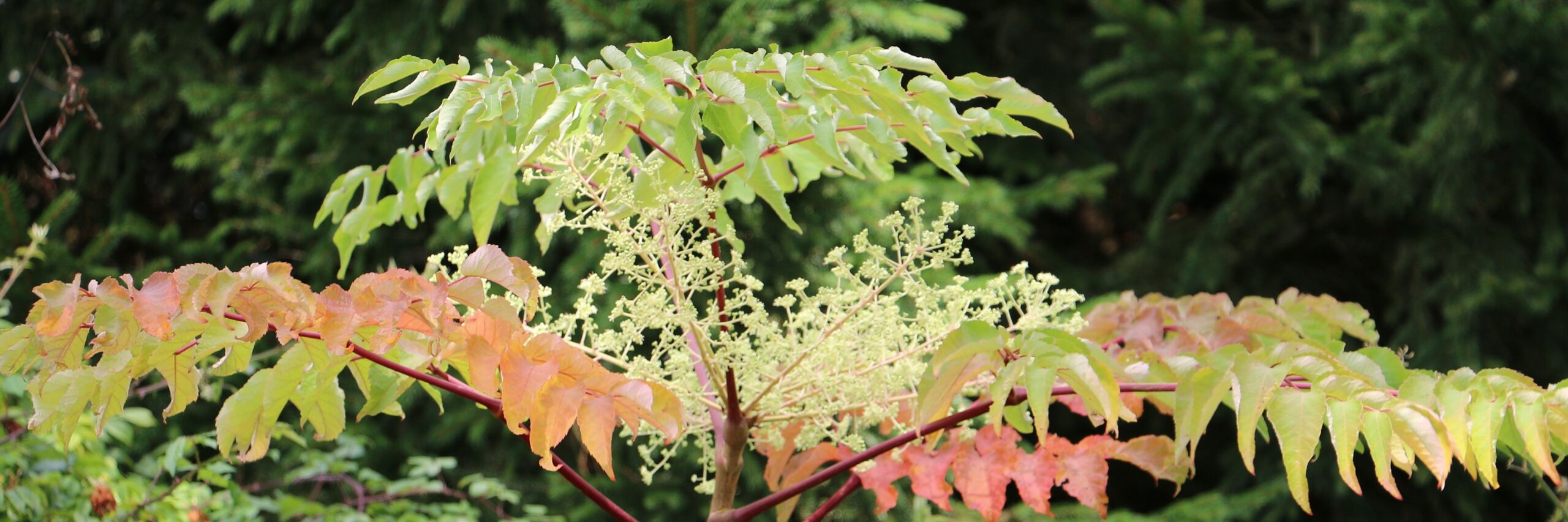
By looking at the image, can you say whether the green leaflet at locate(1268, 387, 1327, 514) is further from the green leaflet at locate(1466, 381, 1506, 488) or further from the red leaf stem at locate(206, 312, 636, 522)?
the red leaf stem at locate(206, 312, 636, 522)

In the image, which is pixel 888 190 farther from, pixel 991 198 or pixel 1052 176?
pixel 1052 176

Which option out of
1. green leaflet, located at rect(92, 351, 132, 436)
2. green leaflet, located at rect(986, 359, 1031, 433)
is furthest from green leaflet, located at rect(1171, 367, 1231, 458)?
green leaflet, located at rect(92, 351, 132, 436)

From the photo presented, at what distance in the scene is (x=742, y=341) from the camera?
965mm

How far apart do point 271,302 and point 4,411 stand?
93 cm

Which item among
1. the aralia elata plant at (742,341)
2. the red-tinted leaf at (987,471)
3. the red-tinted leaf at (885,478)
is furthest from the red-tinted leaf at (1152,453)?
the red-tinted leaf at (885,478)

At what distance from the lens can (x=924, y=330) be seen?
1.07 m

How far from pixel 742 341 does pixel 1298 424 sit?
0.44m

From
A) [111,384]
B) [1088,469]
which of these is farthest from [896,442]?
[111,384]

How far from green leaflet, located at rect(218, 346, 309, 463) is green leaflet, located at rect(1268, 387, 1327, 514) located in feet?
2.26

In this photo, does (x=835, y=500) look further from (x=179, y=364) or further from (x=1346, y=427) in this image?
(x=179, y=364)

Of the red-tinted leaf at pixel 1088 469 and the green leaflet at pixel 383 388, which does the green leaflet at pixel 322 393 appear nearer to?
the green leaflet at pixel 383 388

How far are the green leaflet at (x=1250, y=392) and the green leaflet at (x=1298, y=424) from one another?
1 cm

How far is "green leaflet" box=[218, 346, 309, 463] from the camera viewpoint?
→ 0.81 meters

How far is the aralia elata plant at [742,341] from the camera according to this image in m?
0.80
